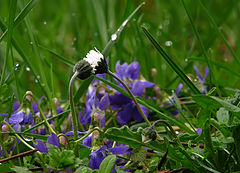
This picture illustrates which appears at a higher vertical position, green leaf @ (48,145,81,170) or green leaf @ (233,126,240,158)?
green leaf @ (48,145,81,170)

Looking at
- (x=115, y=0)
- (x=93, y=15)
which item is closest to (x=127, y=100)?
(x=93, y=15)

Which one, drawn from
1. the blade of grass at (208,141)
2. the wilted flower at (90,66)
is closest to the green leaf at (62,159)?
the wilted flower at (90,66)

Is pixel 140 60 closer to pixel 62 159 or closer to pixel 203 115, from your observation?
pixel 203 115

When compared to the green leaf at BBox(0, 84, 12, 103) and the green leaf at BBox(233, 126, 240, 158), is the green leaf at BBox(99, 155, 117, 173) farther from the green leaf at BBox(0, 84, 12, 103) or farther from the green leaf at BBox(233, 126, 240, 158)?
the green leaf at BBox(0, 84, 12, 103)

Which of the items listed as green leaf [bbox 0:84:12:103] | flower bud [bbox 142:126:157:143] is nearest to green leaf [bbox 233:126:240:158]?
flower bud [bbox 142:126:157:143]

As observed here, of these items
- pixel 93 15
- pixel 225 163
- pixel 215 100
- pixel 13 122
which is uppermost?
pixel 93 15

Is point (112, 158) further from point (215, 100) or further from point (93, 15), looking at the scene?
point (93, 15)
